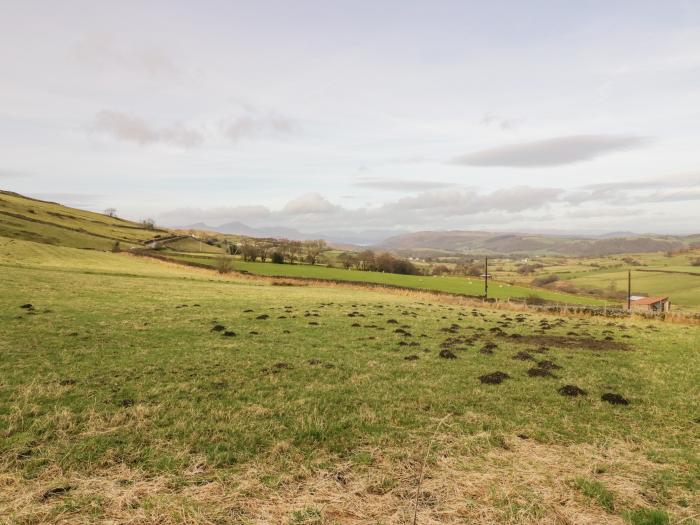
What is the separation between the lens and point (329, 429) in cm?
955

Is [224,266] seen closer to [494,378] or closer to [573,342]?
[573,342]

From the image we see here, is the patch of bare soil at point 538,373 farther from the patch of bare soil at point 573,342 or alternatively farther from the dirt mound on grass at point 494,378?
the patch of bare soil at point 573,342

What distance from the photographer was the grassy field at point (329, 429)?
6438 millimetres

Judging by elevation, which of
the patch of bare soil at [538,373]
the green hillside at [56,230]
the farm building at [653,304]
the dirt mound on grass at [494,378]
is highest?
the green hillside at [56,230]

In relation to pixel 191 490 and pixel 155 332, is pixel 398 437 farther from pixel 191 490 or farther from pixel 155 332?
pixel 155 332

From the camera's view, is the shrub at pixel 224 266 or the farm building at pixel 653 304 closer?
the shrub at pixel 224 266

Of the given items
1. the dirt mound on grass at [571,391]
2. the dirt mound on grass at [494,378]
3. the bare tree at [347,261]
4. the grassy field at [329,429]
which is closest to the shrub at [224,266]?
the bare tree at [347,261]

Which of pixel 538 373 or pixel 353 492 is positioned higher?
pixel 353 492

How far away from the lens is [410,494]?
6836mm

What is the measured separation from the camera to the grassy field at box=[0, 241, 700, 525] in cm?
644

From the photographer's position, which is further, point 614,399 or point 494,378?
point 494,378

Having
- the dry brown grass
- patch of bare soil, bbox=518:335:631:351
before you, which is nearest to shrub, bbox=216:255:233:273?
patch of bare soil, bbox=518:335:631:351

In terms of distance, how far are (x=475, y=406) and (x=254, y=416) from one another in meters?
6.34

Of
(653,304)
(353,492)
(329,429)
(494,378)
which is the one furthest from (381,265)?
(353,492)
